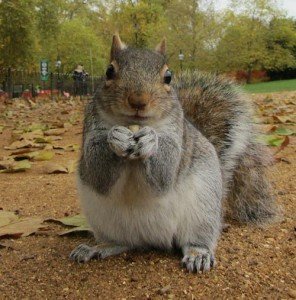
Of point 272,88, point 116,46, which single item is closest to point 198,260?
point 116,46

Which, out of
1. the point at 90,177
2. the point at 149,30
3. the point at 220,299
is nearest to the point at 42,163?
the point at 90,177

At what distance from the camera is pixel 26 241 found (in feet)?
5.53

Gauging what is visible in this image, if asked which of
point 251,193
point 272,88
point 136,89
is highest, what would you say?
point 136,89

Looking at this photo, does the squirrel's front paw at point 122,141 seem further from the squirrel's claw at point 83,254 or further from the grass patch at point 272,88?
the grass patch at point 272,88

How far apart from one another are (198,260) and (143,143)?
40 cm

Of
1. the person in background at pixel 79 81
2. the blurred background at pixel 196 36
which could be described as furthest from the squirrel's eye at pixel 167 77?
the blurred background at pixel 196 36

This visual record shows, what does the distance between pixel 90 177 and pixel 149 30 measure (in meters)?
21.0

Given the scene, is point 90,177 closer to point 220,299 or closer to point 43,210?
point 220,299

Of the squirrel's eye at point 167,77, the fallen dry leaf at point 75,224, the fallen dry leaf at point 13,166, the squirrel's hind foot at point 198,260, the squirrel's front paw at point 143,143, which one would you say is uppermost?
the squirrel's eye at point 167,77

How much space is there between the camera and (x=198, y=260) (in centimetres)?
141

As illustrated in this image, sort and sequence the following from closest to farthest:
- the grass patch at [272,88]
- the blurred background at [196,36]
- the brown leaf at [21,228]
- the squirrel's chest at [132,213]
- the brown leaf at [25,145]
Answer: the squirrel's chest at [132,213] → the brown leaf at [21,228] → the brown leaf at [25,145] → the grass patch at [272,88] → the blurred background at [196,36]

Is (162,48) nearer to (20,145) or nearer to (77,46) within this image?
(20,145)

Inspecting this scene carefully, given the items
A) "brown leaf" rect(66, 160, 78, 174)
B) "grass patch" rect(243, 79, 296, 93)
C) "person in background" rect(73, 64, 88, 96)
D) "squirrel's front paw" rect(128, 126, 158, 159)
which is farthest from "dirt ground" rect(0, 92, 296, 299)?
"person in background" rect(73, 64, 88, 96)

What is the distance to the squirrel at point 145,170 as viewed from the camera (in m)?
1.31
